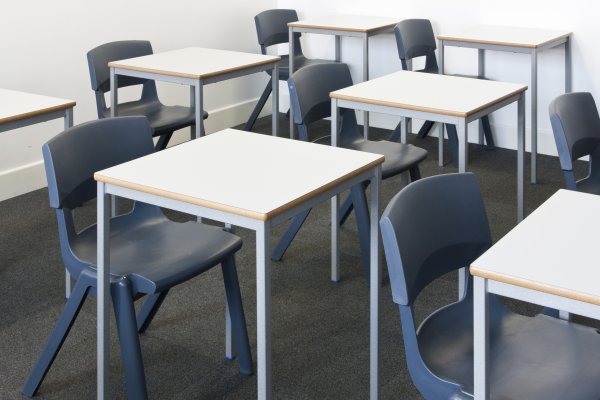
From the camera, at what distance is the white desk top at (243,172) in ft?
7.27

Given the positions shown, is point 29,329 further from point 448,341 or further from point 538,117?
point 538,117

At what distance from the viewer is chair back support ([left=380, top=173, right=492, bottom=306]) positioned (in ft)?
6.27

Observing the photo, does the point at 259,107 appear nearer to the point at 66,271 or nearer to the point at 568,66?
the point at 568,66

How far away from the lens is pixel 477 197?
7.18 ft

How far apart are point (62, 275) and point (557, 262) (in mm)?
2395

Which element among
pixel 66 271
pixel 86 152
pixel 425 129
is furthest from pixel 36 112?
pixel 425 129

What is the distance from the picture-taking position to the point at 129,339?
249 cm

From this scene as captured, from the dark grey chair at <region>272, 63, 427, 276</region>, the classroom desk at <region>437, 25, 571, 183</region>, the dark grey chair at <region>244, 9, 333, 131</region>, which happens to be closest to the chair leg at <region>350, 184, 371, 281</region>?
the dark grey chair at <region>272, 63, 427, 276</region>

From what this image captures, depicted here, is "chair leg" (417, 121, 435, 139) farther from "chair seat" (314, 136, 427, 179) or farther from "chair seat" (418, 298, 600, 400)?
"chair seat" (418, 298, 600, 400)

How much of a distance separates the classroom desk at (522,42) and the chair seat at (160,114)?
1.62 metres

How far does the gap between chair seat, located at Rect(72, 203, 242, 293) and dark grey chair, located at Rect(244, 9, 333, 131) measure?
9.46 feet

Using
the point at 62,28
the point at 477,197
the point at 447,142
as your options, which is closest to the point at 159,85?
the point at 62,28

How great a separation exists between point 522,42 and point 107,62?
2.22 m

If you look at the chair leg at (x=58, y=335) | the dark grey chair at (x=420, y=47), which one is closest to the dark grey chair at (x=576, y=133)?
the chair leg at (x=58, y=335)
